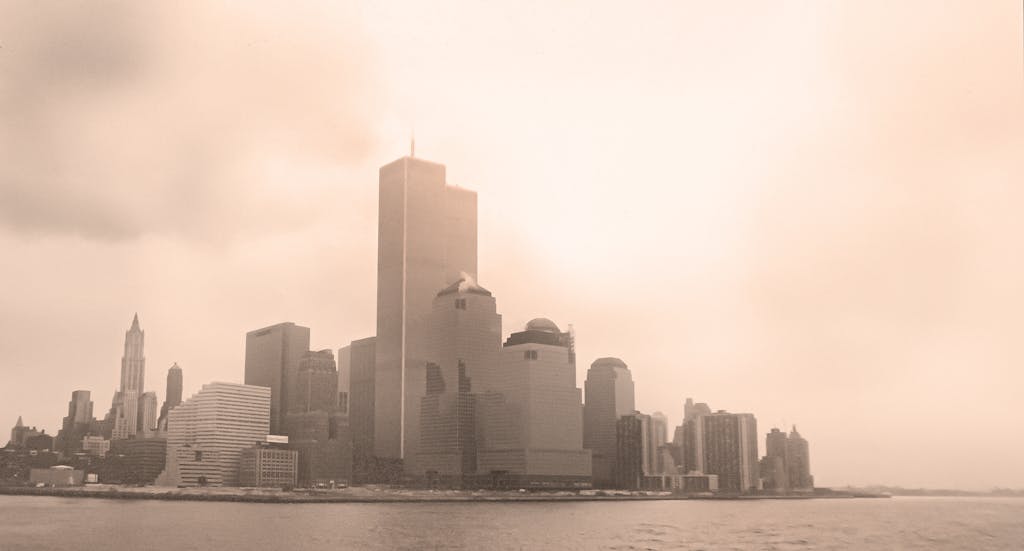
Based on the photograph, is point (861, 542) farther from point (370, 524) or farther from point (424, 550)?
point (370, 524)

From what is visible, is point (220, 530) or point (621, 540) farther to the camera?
point (220, 530)

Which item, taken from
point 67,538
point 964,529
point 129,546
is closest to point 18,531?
point 67,538

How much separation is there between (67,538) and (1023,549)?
424ft

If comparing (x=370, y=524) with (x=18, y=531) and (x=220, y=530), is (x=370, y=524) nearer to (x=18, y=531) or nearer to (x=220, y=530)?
(x=220, y=530)

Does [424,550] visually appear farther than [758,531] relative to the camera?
No

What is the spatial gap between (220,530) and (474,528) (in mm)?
41176

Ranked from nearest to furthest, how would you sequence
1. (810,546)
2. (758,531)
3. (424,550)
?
1. (424,550)
2. (810,546)
3. (758,531)

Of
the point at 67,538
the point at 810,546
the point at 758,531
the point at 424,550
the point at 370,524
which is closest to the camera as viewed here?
the point at 424,550

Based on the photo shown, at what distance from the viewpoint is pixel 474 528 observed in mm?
174125

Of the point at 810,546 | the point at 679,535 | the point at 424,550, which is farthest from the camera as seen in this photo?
the point at 679,535

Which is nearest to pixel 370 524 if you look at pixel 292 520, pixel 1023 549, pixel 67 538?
pixel 292 520

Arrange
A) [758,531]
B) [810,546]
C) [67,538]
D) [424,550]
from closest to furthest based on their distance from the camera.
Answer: [424,550] → [810,546] → [67,538] → [758,531]

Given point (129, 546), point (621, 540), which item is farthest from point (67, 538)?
point (621, 540)

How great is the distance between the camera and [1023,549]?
13650 cm
